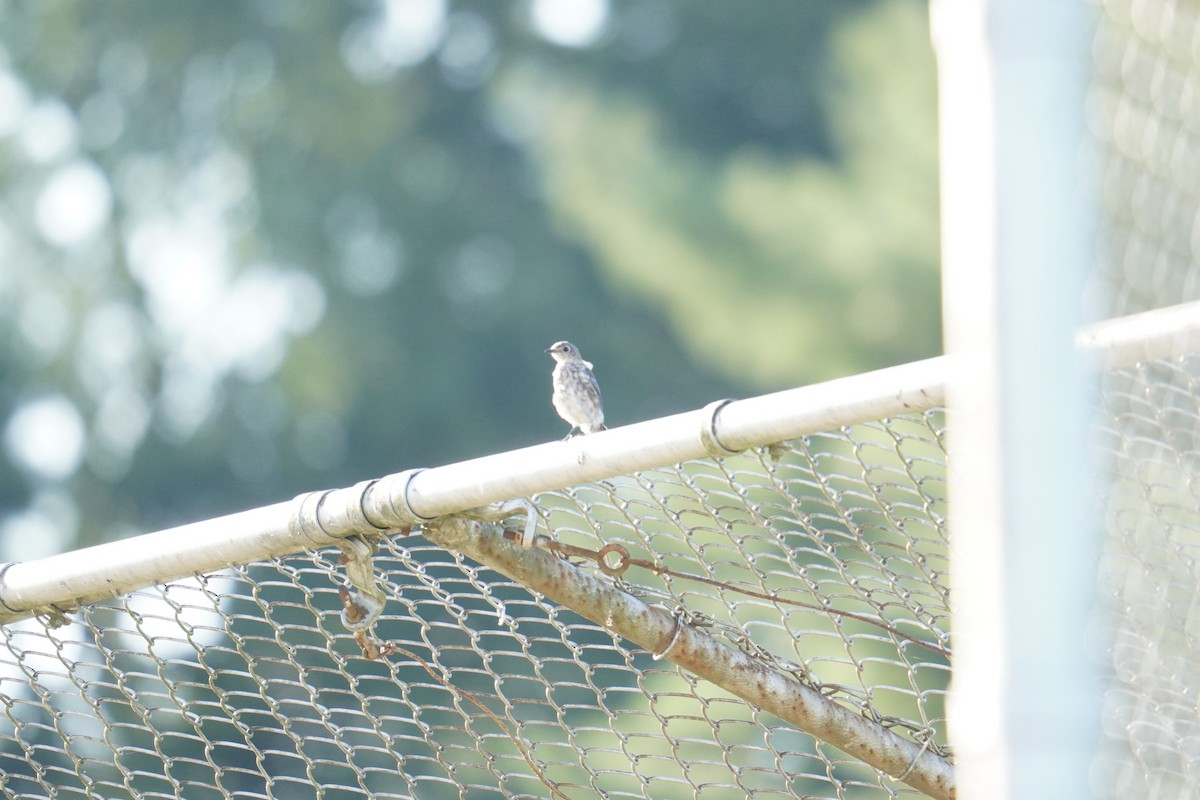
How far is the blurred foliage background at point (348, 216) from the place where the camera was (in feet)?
54.1

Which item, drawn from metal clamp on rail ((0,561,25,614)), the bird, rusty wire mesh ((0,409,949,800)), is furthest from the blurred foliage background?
metal clamp on rail ((0,561,25,614))

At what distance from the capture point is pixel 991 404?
1048 mm

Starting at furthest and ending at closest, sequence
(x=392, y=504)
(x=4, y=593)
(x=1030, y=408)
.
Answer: (x=4, y=593)
(x=392, y=504)
(x=1030, y=408)

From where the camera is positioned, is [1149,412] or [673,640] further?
[673,640]

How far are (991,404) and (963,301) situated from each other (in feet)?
0.26

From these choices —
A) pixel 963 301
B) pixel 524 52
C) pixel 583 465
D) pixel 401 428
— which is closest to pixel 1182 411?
pixel 583 465

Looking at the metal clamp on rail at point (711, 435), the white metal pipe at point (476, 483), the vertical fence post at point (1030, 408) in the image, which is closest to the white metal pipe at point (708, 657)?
the white metal pipe at point (476, 483)

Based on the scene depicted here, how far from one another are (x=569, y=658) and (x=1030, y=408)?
1617mm

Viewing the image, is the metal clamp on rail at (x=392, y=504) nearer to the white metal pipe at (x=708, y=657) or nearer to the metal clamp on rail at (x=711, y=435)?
the white metal pipe at (x=708, y=657)

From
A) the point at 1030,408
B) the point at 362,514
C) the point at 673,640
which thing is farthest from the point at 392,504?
the point at 1030,408

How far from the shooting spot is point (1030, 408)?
1029 mm

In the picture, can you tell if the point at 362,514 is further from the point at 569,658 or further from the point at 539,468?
the point at 569,658

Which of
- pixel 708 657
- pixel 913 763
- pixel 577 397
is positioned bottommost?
pixel 913 763

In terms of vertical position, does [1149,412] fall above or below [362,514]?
below
